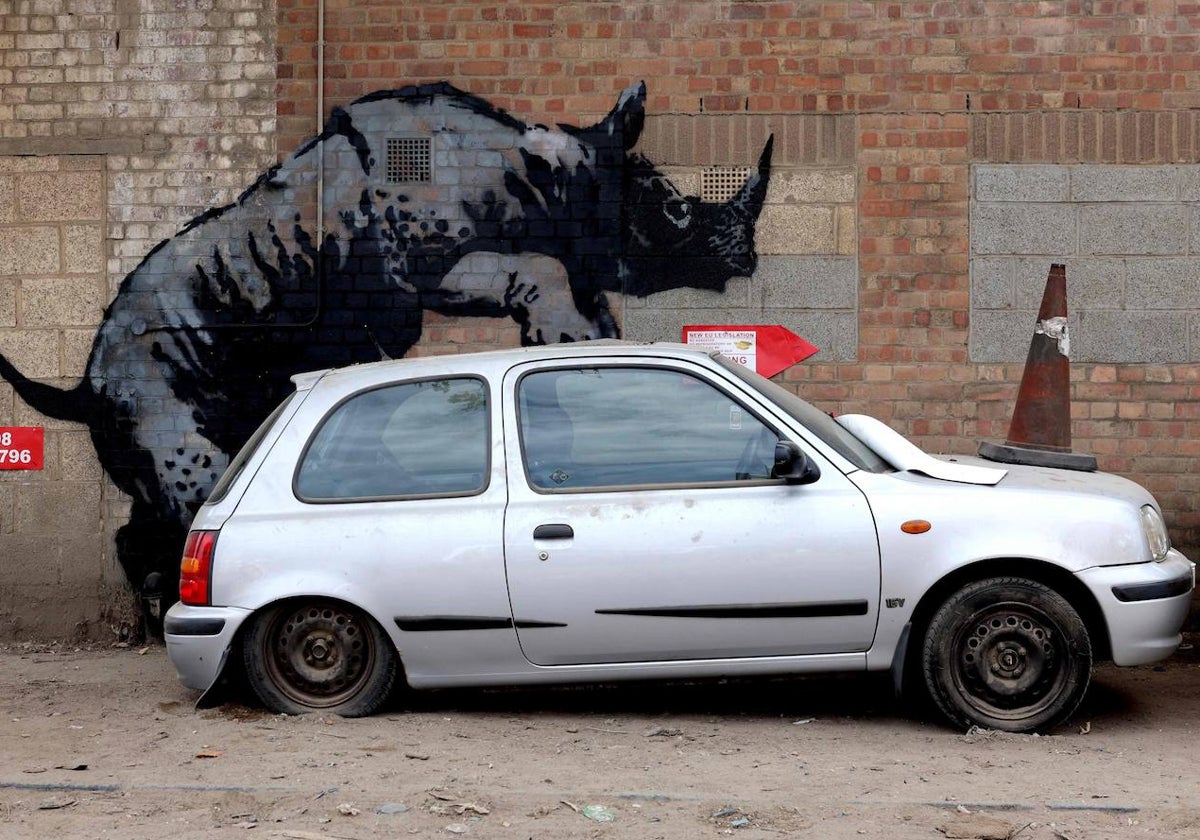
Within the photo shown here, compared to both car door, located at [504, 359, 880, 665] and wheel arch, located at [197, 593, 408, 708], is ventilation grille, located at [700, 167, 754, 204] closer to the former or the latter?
car door, located at [504, 359, 880, 665]

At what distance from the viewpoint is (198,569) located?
5965 millimetres

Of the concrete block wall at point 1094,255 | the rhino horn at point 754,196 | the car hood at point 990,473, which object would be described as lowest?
the car hood at point 990,473

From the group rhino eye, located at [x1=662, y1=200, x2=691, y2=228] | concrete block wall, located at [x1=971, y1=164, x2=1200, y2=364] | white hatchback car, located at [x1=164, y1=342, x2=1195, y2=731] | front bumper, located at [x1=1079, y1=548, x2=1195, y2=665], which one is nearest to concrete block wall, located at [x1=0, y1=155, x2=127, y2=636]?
white hatchback car, located at [x1=164, y1=342, x2=1195, y2=731]

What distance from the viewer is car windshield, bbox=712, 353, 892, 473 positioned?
593cm

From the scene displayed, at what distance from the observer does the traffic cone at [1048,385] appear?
7.56m

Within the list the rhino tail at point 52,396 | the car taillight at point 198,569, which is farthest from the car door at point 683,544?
the rhino tail at point 52,396

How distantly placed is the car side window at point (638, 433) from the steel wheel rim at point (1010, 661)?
1.07m

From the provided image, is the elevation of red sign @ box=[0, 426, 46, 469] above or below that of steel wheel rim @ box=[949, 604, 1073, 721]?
above

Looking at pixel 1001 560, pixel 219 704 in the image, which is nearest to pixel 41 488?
pixel 219 704

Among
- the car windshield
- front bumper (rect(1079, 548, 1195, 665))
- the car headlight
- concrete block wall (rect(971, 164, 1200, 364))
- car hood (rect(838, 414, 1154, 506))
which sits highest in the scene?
concrete block wall (rect(971, 164, 1200, 364))

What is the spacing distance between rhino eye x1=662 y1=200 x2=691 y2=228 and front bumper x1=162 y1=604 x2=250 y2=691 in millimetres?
3732

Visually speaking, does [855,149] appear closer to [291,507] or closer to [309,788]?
[291,507]

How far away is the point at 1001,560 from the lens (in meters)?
5.71

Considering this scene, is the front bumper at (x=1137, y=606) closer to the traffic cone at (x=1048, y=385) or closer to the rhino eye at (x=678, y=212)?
the traffic cone at (x=1048, y=385)
